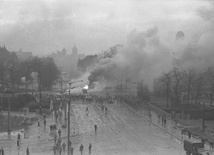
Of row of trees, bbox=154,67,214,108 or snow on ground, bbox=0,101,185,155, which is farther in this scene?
row of trees, bbox=154,67,214,108

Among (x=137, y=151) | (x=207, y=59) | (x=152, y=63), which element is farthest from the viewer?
A: (x=152, y=63)

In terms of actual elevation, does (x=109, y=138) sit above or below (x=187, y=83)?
below

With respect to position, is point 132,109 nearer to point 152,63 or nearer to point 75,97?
point 75,97

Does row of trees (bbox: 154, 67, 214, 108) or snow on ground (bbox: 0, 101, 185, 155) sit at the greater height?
row of trees (bbox: 154, 67, 214, 108)

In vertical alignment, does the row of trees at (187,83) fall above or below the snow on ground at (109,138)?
above

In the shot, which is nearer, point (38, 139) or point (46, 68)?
point (38, 139)

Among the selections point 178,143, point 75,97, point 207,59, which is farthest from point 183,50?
point 178,143

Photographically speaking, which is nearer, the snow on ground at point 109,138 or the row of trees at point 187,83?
the snow on ground at point 109,138

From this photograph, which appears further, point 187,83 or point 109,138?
point 187,83
